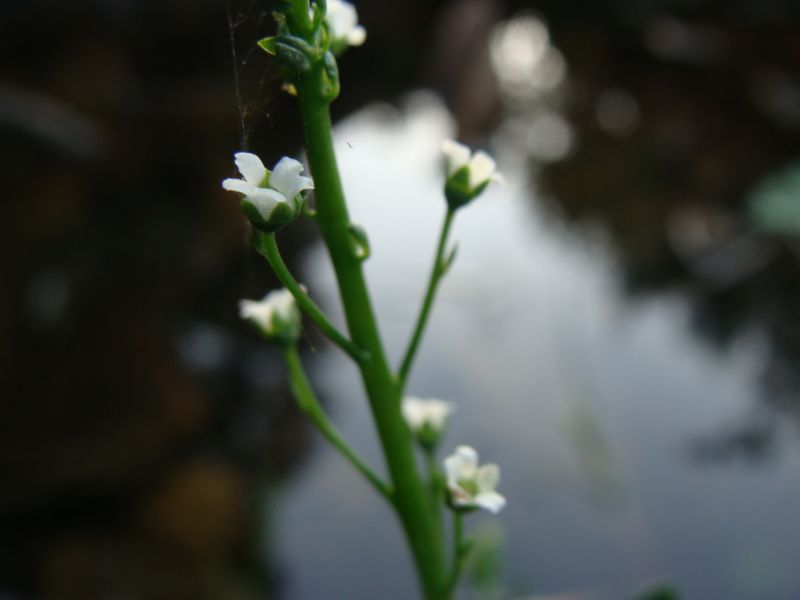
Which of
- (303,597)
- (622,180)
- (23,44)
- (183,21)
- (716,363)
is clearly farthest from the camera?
(622,180)

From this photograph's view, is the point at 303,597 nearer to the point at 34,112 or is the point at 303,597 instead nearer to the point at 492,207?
the point at 34,112

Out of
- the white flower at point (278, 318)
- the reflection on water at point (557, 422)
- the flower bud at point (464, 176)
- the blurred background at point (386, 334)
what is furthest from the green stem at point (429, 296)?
the reflection on water at point (557, 422)

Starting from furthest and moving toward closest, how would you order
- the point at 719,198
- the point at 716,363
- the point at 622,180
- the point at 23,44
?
the point at 622,180 → the point at 719,198 → the point at 23,44 → the point at 716,363

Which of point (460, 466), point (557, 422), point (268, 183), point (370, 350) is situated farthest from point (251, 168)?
point (557, 422)

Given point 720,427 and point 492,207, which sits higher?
point 492,207

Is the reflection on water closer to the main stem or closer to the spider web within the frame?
the spider web

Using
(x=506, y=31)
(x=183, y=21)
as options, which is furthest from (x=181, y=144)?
(x=506, y=31)

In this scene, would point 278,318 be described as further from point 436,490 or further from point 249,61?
point 249,61
